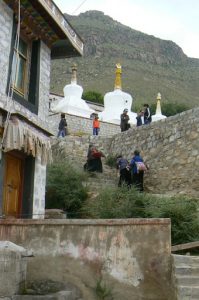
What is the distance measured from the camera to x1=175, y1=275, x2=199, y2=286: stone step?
8430 mm

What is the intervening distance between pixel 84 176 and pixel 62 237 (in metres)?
8.53

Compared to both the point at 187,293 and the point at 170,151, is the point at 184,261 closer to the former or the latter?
the point at 187,293

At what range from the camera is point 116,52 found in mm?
93188

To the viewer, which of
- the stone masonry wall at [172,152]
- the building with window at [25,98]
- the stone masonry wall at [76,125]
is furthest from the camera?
the stone masonry wall at [76,125]

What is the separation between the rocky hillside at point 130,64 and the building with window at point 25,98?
54768mm

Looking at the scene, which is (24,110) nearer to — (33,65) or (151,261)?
(33,65)

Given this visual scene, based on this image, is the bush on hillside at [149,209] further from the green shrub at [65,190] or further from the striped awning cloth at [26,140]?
the striped awning cloth at [26,140]

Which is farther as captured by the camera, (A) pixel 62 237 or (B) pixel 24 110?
(B) pixel 24 110

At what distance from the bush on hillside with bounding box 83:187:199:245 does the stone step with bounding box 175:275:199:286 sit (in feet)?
10.4

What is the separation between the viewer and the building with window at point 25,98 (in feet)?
35.2

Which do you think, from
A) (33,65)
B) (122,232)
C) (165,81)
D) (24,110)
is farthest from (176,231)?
(165,81)

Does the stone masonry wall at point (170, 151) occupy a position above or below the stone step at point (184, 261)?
above

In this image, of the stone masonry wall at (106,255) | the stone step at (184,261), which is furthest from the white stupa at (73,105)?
the stone step at (184,261)

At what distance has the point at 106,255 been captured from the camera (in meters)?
8.91
